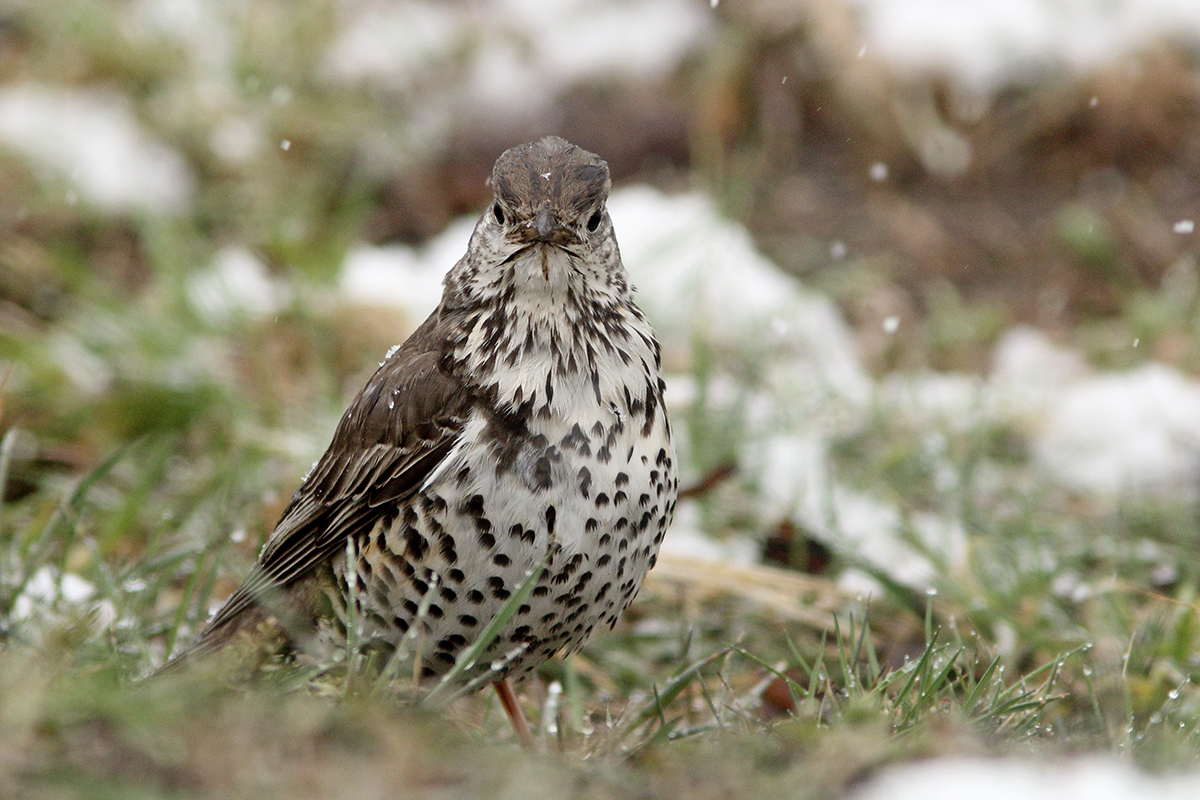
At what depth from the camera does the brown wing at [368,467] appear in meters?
2.72

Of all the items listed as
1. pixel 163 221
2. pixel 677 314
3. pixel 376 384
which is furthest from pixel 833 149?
pixel 376 384

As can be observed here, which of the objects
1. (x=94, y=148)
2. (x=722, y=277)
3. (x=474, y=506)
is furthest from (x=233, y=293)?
(x=474, y=506)

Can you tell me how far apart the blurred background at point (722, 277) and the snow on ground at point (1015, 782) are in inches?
34.1

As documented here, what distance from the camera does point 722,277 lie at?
5.25 metres

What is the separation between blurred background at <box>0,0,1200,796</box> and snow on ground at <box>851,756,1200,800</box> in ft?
2.84

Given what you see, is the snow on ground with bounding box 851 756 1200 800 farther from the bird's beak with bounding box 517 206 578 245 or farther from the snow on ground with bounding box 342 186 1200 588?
the snow on ground with bounding box 342 186 1200 588

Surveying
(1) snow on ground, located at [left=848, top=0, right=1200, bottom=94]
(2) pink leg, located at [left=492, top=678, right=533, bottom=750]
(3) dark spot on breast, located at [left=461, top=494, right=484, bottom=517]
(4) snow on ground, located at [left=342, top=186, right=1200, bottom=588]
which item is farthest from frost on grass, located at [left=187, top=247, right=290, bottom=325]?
(1) snow on ground, located at [left=848, top=0, right=1200, bottom=94]

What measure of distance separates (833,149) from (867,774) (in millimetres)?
4568

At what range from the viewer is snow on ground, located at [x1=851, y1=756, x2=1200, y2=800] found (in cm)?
186

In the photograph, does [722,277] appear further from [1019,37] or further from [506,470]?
[506,470]

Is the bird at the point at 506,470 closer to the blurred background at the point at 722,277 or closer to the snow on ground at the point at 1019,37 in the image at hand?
the blurred background at the point at 722,277

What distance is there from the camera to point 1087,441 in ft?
14.7

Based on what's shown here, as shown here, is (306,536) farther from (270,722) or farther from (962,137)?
(962,137)

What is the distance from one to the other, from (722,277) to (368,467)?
8.65 ft
